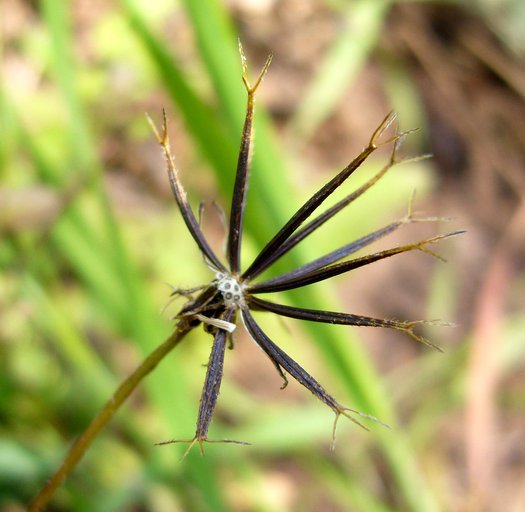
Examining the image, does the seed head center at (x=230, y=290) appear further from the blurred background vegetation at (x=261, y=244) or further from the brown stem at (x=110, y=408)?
the blurred background vegetation at (x=261, y=244)

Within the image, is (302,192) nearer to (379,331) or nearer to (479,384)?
(379,331)

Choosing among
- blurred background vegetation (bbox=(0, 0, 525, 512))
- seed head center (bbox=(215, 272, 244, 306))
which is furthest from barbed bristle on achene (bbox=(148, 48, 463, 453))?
blurred background vegetation (bbox=(0, 0, 525, 512))

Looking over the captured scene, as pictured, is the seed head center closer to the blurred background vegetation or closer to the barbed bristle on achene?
the barbed bristle on achene

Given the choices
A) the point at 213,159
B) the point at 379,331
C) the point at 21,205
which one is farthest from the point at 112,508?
the point at 379,331

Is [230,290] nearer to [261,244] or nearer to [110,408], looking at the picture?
[110,408]

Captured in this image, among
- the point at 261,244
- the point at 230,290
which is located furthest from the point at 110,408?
the point at 261,244
